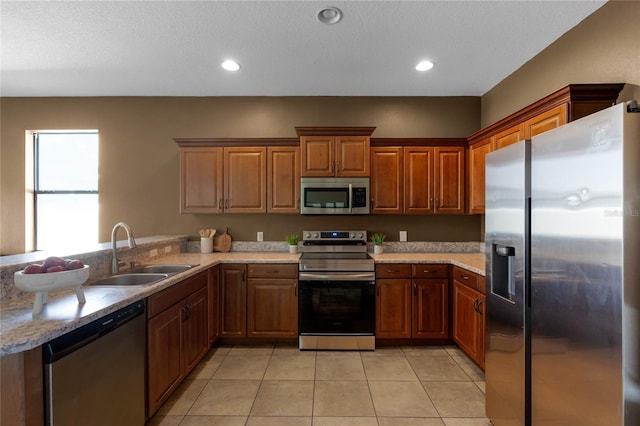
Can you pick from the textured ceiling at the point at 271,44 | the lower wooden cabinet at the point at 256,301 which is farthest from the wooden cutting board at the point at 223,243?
the textured ceiling at the point at 271,44

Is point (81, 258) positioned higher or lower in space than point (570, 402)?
higher

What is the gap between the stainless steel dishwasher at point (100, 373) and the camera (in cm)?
122

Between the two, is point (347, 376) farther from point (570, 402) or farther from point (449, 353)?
point (570, 402)

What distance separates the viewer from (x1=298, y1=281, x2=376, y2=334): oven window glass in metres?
3.02

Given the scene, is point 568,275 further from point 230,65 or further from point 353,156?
point 230,65

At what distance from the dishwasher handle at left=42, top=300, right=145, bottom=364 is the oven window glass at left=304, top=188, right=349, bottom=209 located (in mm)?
1995

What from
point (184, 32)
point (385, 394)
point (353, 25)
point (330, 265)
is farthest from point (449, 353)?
point (184, 32)

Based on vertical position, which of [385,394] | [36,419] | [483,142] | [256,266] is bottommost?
[385,394]

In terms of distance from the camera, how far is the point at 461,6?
2.08 metres

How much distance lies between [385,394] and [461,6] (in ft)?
9.55

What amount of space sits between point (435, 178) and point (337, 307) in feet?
6.02

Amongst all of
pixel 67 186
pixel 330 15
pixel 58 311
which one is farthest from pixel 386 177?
pixel 67 186

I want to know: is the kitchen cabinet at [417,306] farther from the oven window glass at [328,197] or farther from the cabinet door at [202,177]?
the cabinet door at [202,177]

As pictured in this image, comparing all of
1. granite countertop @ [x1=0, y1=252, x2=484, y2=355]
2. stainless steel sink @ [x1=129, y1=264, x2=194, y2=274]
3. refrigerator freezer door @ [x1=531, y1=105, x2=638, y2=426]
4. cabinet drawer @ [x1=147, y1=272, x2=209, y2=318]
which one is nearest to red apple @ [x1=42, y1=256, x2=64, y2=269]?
granite countertop @ [x1=0, y1=252, x2=484, y2=355]
